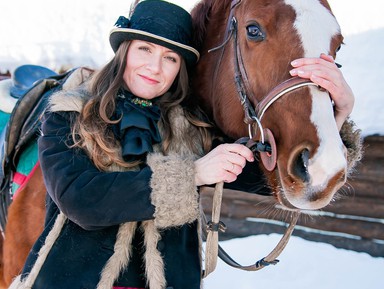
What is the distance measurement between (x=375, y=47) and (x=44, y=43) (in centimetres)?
774

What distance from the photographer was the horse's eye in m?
1.49

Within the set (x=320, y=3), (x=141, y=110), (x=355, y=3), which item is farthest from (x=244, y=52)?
(x=355, y=3)

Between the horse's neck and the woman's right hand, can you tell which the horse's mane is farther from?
the horse's neck

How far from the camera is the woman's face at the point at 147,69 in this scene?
1665 mm

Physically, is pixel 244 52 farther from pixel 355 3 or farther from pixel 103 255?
pixel 355 3

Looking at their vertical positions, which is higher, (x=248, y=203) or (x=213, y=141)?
(x=213, y=141)

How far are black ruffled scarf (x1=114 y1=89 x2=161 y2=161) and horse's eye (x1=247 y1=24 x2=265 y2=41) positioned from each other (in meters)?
0.46

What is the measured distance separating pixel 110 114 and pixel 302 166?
76cm

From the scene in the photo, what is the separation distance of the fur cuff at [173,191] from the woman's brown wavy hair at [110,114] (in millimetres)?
176

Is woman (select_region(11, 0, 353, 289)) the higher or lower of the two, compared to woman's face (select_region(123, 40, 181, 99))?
lower

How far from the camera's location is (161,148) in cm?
166

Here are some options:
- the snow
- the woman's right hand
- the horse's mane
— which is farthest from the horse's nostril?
the snow

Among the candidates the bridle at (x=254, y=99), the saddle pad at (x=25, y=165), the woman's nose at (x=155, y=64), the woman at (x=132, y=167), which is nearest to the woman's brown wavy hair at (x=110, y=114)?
the woman at (x=132, y=167)

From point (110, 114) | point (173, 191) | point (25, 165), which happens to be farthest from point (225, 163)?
point (25, 165)
